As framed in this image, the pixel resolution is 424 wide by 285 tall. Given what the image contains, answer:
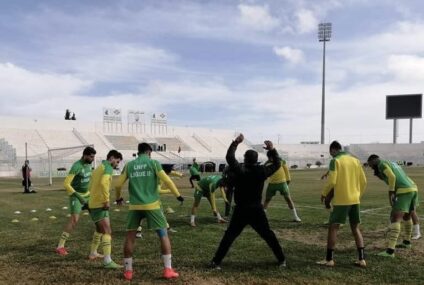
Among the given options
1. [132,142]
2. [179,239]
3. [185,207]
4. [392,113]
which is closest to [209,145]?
[132,142]

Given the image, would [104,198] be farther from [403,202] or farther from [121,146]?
[121,146]

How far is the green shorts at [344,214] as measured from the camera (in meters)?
7.81

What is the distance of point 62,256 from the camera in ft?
28.9

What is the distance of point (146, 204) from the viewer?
7164 mm

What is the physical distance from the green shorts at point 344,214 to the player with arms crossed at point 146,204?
107 inches

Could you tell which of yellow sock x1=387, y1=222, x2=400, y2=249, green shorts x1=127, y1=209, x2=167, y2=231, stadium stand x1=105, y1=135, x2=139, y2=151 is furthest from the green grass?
stadium stand x1=105, y1=135, x2=139, y2=151

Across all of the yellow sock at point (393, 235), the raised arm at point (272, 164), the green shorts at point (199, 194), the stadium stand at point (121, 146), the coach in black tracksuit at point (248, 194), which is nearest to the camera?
the coach in black tracksuit at point (248, 194)

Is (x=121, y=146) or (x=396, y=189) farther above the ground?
(x=396, y=189)

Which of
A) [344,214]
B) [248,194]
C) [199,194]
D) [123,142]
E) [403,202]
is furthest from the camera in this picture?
[123,142]

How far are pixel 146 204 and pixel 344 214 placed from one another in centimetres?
323

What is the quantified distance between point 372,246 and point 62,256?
5.99m

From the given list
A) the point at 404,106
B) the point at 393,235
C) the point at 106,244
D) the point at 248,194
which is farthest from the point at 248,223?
the point at 404,106

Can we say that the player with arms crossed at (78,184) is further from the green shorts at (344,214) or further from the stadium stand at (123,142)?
the stadium stand at (123,142)

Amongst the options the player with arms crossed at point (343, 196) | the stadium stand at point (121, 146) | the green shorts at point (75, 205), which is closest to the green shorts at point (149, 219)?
the green shorts at point (75, 205)
